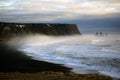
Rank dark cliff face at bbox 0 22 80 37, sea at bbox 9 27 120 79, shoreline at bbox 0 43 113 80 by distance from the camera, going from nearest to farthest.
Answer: shoreline at bbox 0 43 113 80
sea at bbox 9 27 120 79
dark cliff face at bbox 0 22 80 37

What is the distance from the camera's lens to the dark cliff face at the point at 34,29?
101 metres

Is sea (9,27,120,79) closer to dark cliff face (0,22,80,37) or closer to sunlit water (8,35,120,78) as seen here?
sunlit water (8,35,120,78)

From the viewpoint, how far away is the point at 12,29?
10356 cm

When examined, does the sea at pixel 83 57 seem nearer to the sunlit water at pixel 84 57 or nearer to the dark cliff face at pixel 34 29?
the sunlit water at pixel 84 57

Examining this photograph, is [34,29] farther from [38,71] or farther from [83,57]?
[38,71]

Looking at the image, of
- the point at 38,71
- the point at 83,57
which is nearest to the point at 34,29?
the point at 83,57

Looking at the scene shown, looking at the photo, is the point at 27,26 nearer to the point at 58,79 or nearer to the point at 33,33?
the point at 33,33

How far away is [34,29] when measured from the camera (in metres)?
117

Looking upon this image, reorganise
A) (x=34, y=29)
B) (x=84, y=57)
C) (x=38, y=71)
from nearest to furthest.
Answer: (x=38, y=71) → (x=84, y=57) → (x=34, y=29)

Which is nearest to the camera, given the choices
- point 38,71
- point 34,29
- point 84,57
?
point 38,71

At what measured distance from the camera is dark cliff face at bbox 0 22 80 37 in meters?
101

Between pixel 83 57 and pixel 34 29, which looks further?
pixel 34 29

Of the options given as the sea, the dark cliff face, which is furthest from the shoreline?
the dark cliff face

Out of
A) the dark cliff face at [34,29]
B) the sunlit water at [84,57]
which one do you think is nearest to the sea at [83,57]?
the sunlit water at [84,57]
